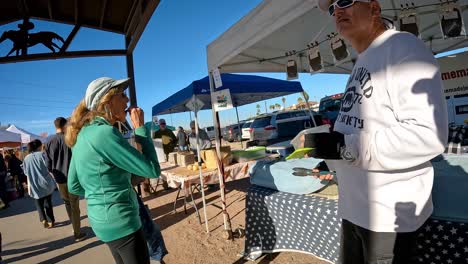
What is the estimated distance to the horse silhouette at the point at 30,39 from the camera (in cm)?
449

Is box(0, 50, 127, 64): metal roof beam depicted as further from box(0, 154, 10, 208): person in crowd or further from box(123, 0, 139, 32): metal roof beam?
box(0, 154, 10, 208): person in crowd

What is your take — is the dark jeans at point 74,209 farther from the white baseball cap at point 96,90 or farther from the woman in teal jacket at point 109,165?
the white baseball cap at point 96,90

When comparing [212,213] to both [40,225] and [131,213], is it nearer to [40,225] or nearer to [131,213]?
[131,213]

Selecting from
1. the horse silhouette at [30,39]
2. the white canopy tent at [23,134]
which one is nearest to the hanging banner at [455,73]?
the horse silhouette at [30,39]

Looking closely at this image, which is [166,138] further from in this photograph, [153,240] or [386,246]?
[386,246]

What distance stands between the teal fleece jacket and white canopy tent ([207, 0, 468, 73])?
145 centimetres

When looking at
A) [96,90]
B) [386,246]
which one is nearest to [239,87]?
[96,90]

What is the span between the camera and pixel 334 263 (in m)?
2.02

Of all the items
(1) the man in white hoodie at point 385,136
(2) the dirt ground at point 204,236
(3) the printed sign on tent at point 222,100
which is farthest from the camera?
(3) the printed sign on tent at point 222,100

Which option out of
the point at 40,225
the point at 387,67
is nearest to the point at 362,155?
the point at 387,67

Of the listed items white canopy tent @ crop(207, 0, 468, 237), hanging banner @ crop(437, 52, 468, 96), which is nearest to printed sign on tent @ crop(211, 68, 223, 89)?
white canopy tent @ crop(207, 0, 468, 237)

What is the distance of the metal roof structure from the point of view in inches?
178

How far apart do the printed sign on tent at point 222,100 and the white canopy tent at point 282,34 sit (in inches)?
12.6

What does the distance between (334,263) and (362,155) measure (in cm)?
153
